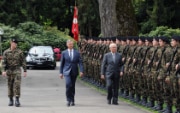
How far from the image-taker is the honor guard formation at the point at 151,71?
47.8ft

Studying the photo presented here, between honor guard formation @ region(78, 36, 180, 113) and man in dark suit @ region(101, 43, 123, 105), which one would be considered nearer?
honor guard formation @ region(78, 36, 180, 113)

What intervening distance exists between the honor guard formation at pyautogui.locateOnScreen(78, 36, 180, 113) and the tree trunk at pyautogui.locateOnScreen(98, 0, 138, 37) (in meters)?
7.10

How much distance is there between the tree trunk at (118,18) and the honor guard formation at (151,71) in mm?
7103

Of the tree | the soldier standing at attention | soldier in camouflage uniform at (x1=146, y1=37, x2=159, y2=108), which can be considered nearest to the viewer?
soldier in camouflage uniform at (x1=146, y1=37, x2=159, y2=108)

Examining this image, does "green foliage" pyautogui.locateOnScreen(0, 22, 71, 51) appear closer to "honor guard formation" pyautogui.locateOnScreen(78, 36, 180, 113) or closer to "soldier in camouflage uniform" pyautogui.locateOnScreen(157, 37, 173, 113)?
"honor guard formation" pyautogui.locateOnScreen(78, 36, 180, 113)

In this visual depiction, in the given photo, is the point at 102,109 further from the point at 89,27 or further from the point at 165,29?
the point at 89,27

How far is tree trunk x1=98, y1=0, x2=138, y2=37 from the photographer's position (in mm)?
29719

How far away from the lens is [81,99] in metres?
19.4

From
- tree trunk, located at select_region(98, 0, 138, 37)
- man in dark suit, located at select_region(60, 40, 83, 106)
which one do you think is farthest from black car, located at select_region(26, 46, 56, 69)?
man in dark suit, located at select_region(60, 40, 83, 106)

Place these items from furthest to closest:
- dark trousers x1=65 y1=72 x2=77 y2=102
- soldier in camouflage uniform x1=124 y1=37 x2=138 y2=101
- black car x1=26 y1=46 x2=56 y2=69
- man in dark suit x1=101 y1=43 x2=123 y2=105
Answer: black car x1=26 y1=46 x2=56 y2=69 → soldier in camouflage uniform x1=124 y1=37 x2=138 y2=101 → man in dark suit x1=101 y1=43 x2=123 y2=105 → dark trousers x1=65 y1=72 x2=77 y2=102

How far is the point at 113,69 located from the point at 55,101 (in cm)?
223

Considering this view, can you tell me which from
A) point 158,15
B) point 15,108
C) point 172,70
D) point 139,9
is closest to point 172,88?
point 172,70

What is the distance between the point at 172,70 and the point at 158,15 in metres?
40.1

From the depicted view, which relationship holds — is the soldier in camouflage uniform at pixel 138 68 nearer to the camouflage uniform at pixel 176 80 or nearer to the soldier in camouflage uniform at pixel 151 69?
the soldier in camouflage uniform at pixel 151 69
